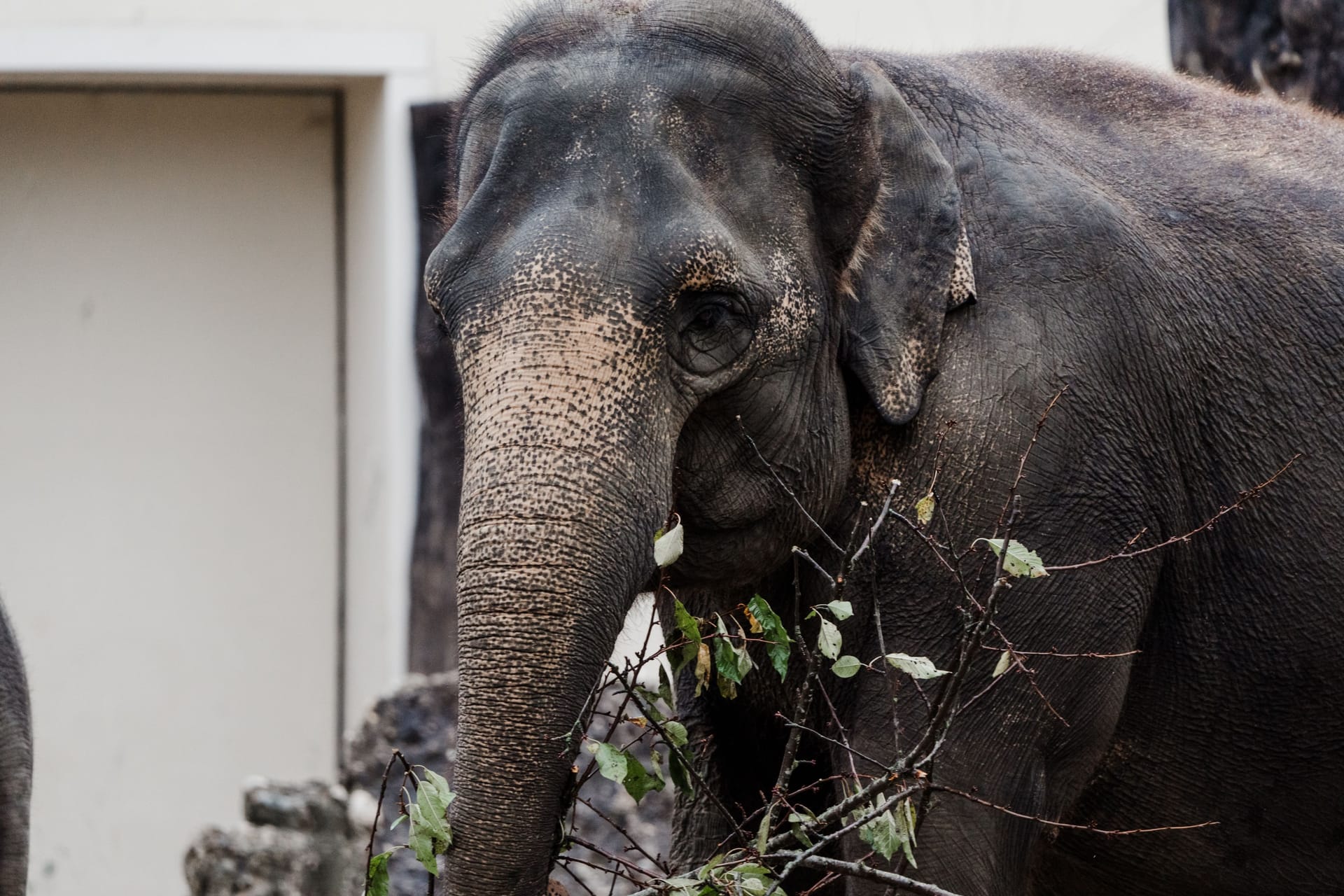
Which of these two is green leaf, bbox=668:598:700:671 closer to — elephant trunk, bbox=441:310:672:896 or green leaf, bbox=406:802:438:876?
elephant trunk, bbox=441:310:672:896

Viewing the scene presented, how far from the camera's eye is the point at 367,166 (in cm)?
761

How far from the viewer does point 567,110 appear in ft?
9.11

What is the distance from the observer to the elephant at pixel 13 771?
308 cm

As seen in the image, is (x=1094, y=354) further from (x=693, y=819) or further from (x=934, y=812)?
(x=693, y=819)

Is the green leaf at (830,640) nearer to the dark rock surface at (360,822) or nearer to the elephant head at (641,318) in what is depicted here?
the elephant head at (641,318)

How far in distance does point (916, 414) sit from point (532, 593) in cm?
73

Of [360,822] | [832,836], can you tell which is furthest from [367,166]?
[832,836]

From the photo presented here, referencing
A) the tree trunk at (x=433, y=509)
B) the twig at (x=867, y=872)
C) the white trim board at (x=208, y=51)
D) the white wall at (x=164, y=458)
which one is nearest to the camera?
the twig at (x=867, y=872)

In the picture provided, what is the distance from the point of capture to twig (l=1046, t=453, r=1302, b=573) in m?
2.76

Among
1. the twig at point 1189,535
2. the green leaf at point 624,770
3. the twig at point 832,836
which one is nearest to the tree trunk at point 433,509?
the twig at point 1189,535

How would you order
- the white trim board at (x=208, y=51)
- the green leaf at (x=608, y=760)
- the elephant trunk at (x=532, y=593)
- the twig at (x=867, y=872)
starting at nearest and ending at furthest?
the twig at (x=867, y=872) → the elephant trunk at (x=532, y=593) → the green leaf at (x=608, y=760) → the white trim board at (x=208, y=51)

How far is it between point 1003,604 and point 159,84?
572 centimetres

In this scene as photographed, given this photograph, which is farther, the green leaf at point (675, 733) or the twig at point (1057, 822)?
the green leaf at point (675, 733)

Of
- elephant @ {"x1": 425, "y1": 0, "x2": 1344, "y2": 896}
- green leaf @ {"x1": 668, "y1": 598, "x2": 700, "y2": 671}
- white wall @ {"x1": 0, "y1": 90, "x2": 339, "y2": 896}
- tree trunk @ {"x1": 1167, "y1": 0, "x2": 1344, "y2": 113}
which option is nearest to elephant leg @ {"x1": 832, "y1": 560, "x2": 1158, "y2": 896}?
elephant @ {"x1": 425, "y1": 0, "x2": 1344, "y2": 896}
